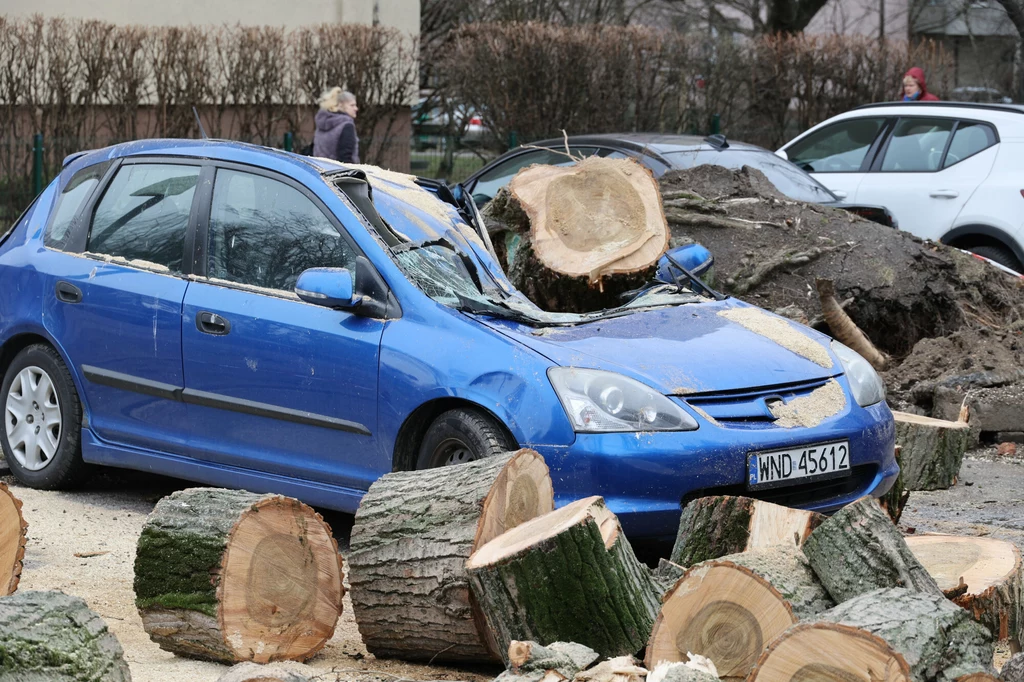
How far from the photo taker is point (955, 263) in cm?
927

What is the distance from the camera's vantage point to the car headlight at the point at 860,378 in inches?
219

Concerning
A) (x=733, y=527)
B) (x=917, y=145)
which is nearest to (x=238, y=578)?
(x=733, y=527)

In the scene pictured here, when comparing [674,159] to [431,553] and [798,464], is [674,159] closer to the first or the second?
[798,464]

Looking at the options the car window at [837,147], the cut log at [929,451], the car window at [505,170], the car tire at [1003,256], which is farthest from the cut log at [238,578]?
the car window at [837,147]

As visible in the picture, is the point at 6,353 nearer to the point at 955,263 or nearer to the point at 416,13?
the point at 955,263

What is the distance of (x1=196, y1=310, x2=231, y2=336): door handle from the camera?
576 cm

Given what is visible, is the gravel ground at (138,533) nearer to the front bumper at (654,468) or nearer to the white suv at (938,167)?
the front bumper at (654,468)

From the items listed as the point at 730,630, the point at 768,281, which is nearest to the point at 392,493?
the point at 730,630

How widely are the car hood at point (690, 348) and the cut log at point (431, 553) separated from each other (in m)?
0.81

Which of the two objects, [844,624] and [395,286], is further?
[395,286]

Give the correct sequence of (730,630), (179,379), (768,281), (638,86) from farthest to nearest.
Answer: (638,86), (768,281), (179,379), (730,630)

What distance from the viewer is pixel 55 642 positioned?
11.2 feet

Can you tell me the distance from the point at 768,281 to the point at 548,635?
5229 mm

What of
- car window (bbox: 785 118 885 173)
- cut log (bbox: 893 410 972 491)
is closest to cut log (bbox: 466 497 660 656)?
cut log (bbox: 893 410 972 491)
